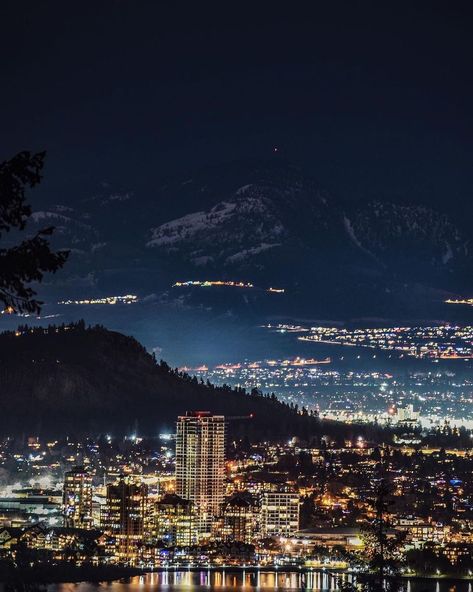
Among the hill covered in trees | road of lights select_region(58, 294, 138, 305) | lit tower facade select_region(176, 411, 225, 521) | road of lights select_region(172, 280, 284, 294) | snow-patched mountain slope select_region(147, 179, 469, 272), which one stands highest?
snow-patched mountain slope select_region(147, 179, 469, 272)

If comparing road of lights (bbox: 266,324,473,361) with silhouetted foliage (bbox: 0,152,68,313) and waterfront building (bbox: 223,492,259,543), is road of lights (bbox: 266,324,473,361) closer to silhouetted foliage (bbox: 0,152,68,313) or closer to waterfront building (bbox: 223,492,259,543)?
waterfront building (bbox: 223,492,259,543)

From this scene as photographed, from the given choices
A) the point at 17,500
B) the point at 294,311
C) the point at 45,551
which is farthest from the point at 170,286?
the point at 45,551

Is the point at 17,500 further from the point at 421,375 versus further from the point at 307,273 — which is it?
the point at 307,273

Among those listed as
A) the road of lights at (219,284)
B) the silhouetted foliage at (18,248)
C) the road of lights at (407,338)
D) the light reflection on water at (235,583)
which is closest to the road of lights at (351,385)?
the road of lights at (407,338)

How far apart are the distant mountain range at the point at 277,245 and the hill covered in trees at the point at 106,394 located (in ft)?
67.4

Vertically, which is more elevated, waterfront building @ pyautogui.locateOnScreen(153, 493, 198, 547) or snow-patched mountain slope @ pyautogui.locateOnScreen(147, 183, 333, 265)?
snow-patched mountain slope @ pyautogui.locateOnScreen(147, 183, 333, 265)

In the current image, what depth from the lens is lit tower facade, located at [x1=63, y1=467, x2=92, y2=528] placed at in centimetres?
6869

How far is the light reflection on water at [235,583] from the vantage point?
54.8 meters

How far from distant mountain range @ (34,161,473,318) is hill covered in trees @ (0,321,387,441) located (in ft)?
67.4

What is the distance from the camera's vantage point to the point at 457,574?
5869 centimetres

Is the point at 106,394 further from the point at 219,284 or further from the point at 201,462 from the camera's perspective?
the point at 219,284

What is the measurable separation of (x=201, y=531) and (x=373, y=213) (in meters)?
90.1

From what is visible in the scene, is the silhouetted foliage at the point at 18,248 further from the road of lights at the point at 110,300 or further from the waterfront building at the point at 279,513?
the road of lights at the point at 110,300

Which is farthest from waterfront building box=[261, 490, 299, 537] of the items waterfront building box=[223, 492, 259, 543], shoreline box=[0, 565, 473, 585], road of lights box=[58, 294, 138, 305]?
road of lights box=[58, 294, 138, 305]
